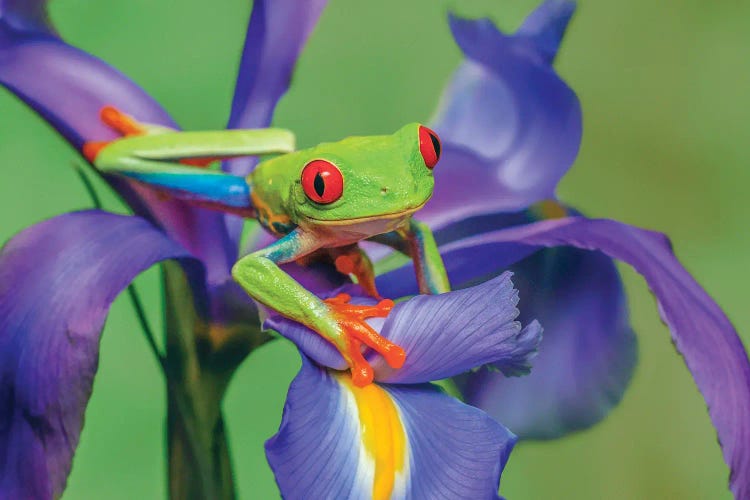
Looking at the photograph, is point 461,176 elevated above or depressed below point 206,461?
above

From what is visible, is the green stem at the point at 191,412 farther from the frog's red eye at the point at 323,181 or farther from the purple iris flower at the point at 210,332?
the frog's red eye at the point at 323,181

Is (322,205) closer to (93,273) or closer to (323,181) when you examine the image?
(323,181)

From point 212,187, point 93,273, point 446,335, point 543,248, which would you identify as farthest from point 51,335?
point 543,248

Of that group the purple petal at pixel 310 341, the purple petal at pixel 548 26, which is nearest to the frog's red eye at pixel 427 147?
the purple petal at pixel 310 341

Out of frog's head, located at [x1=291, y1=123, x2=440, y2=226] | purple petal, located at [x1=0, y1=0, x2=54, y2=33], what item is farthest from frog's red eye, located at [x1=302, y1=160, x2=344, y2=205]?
purple petal, located at [x1=0, y1=0, x2=54, y2=33]

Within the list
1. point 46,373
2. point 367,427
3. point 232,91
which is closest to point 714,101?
point 232,91

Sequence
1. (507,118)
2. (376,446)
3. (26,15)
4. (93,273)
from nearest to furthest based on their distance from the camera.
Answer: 1. (376,446)
2. (93,273)
3. (26,15)
4. (507,118)

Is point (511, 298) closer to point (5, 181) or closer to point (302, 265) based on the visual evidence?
point (302, 265)
